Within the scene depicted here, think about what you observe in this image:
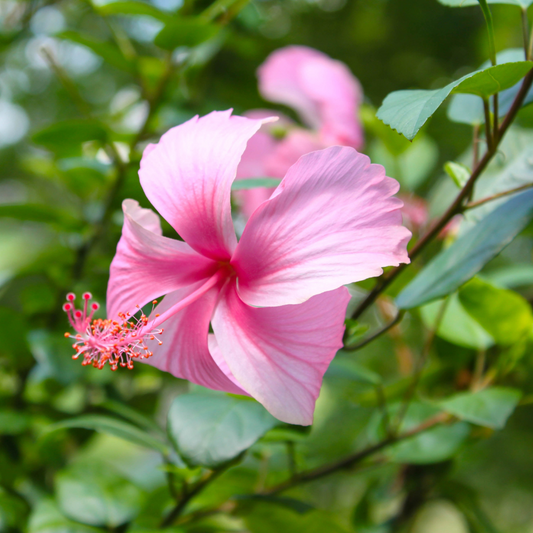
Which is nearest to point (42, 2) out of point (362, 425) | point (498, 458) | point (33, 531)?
point (33, 531)

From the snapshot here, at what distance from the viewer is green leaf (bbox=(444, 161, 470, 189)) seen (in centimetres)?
45

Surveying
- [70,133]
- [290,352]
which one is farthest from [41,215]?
[290,352]

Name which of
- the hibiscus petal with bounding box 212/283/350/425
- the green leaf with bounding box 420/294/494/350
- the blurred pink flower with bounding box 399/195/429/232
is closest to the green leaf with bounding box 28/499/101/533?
the hibiscus petal with bounding box 212/283/350/425

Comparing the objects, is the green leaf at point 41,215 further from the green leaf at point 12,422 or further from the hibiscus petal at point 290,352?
the hibiscus petal at point 290,352

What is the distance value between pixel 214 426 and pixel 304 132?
Result: 484 mm

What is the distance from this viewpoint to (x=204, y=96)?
42.0 inches

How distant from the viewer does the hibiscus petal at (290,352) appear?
1.12ft

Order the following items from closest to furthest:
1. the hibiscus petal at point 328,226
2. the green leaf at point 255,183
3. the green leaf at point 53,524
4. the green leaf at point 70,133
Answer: the hibiscus petal at point 328,226 < the green leaf at point 255,183 < the green leaf at point 53,524 < the green leaf at point 70,133

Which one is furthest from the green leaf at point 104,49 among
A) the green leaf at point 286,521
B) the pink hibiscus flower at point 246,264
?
the green leaf at point 286,521

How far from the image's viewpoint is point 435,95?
0.35 m

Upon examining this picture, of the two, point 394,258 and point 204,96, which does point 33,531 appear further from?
point 204,96

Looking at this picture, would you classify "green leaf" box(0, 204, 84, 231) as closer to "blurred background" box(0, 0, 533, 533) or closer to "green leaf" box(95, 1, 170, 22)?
"blurred background" box(0, 0, 533, 533)

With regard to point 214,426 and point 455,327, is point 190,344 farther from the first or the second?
point 455,327

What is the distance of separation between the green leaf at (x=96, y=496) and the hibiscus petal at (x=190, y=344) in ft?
0.92
